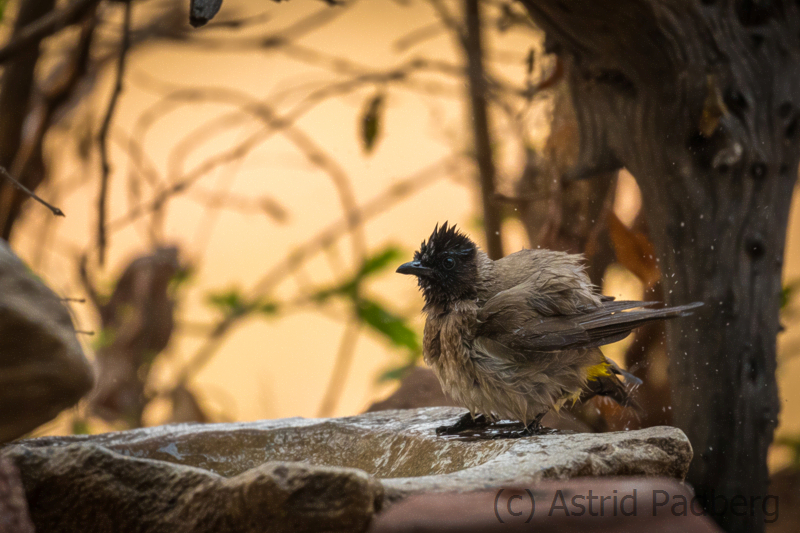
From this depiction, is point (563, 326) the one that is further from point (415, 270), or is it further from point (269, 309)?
point (269, 309)

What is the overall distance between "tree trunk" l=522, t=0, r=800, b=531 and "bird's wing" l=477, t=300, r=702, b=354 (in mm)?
303

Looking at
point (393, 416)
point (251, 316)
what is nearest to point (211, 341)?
point (251, 316)

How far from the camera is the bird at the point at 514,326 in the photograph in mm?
1845

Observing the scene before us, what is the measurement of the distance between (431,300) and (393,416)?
0.52m

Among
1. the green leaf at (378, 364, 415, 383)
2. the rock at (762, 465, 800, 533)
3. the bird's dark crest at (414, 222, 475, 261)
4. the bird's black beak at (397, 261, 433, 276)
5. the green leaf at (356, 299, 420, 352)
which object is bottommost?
the green leaf at (378, 364, 415, 383)

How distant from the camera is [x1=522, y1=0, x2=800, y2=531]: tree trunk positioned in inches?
80.0

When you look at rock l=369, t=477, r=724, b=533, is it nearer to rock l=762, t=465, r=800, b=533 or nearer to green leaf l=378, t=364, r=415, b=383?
rock l=762, t=465, r=800, b=533

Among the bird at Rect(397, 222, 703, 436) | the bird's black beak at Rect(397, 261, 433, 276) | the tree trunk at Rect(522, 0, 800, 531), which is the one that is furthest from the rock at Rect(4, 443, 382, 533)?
the tree trunk at Rect(522, 0, 800, 531)

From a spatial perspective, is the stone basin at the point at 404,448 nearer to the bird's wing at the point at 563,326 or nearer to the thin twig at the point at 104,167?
the bird's wing at the point at 563,326

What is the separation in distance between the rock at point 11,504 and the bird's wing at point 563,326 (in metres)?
1.21

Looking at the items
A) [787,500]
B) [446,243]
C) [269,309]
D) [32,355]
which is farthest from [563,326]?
[269,309]

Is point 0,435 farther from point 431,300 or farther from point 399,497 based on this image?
point 431,300

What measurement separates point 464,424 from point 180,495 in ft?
3.37

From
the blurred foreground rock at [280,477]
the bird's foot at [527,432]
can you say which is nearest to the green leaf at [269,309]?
the blurred foreground rock at [280,477]
